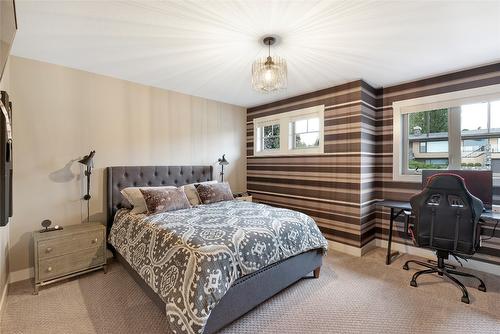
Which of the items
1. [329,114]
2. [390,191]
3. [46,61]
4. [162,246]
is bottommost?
[162,246]

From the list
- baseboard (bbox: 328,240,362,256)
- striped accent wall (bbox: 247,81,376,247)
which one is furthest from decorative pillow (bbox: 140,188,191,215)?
baseboard (bbox: 328,240,362,256)

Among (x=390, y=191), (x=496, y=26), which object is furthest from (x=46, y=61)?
(x=390, y=191)

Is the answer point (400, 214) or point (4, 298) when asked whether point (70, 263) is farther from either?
point (400, 214)

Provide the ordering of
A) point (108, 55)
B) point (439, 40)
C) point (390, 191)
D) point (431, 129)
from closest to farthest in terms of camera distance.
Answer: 1. point (439, 40)
2. point (108, 55)
3. point (431, 129)
4. point (390, 191)

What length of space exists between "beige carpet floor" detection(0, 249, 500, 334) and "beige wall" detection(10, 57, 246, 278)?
2.58 feet

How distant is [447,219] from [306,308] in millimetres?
1652

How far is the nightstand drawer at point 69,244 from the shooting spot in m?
2.34

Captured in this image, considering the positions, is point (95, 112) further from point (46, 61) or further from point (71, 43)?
point (71, 43)

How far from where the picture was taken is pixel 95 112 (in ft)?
9.84

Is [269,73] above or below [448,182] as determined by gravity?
above

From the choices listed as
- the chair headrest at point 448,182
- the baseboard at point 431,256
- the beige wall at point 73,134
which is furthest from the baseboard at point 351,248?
the beige wall at point 73,134

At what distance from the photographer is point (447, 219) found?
2355 mm

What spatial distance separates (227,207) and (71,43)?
93.3 inches

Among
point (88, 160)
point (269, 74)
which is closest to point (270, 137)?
point (269, 74)
